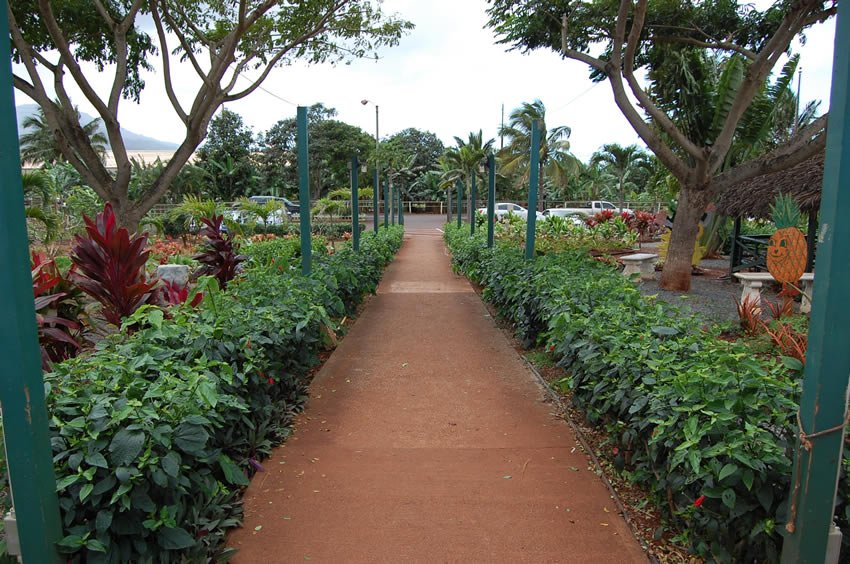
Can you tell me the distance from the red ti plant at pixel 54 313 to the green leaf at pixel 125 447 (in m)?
1.39

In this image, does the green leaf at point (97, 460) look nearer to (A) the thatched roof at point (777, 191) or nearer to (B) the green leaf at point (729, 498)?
(B) the green leaf at point (729, 498)

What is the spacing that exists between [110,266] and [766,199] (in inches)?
451

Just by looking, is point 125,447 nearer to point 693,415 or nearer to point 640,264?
point 693,415

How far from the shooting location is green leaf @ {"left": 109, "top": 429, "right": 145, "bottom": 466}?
6.65ft

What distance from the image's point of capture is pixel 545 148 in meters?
35.4

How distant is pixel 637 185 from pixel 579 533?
181 ft

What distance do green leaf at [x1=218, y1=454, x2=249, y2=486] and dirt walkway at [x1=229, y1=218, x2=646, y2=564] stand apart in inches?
8.4

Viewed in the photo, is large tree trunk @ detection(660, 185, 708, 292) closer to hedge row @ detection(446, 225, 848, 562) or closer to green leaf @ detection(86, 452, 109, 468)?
hedge row @ detection(446, 225, 848, 562)

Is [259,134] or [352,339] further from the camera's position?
[259,134]

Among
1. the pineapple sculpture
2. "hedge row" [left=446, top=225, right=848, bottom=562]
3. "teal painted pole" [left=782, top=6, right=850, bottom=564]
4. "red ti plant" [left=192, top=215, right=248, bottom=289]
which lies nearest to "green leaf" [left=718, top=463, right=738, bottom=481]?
"hedge row" [left=446, top=225, right=848, bottom=562]

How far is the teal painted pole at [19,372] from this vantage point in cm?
180

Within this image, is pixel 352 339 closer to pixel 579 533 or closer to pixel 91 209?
pixel 579 533

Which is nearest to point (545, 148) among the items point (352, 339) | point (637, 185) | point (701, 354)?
point (637, 185)

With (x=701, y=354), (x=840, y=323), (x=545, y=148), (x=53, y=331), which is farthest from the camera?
(x=545, y=148)
